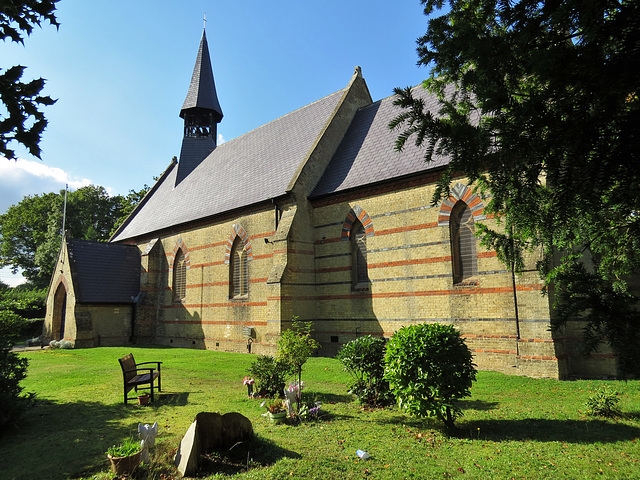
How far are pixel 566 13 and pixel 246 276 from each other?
60.1ft

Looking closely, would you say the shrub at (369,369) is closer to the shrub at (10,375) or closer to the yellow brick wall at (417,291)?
the yellow brick wall at (417,291)

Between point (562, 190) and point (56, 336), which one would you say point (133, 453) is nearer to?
point (562, 190)

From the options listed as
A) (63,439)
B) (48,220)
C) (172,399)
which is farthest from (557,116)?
(48,220)

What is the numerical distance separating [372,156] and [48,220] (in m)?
48.8

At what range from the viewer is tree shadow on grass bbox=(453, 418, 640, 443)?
251 inches

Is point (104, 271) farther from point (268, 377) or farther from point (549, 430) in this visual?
point (549, 430)

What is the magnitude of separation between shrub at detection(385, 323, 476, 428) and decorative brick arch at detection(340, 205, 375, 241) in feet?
28.9

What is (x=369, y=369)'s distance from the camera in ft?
27.8

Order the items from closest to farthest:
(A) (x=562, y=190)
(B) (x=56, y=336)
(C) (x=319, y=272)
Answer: (A) (x=562, y=190), (C) (x=319, y=272), (B) (x=56, y=336)

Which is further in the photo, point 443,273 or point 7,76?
point 443,273

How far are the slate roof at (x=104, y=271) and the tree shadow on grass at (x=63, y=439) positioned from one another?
1527 centimetres

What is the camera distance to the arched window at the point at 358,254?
52.6ft

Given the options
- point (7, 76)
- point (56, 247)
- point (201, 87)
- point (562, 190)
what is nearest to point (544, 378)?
point (562, 190)

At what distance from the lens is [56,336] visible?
78.7 feet
